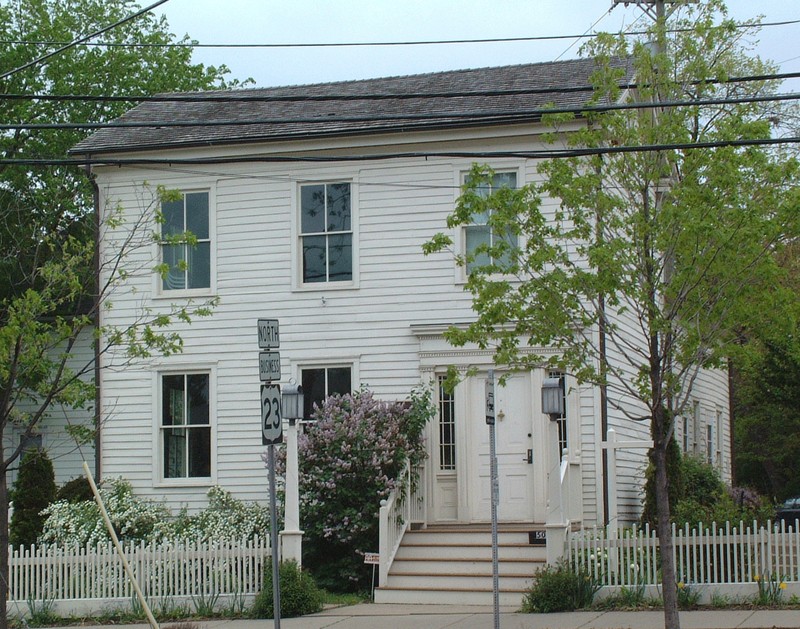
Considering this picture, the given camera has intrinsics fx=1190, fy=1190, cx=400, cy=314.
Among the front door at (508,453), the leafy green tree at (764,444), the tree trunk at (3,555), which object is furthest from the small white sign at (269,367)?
the leafy green tree at (764,444)

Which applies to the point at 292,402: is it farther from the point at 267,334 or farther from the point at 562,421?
the point at 562,421

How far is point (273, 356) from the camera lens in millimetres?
12445

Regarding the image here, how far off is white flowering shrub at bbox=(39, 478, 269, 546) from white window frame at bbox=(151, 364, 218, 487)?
1.41ft

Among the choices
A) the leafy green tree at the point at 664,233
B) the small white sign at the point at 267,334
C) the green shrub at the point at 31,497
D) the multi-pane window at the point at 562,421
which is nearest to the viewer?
the leafy green tree at the point at 664,233

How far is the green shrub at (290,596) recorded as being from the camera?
51.3 ft

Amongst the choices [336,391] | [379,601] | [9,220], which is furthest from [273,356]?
[9,220]

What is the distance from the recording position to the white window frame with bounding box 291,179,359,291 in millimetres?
19812

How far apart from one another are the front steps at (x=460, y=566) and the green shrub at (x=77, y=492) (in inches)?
238

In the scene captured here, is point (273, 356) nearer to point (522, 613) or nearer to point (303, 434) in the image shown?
point (522, 613)

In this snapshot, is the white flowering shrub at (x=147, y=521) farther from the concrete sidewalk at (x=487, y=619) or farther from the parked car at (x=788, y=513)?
the parked car at (x=788, y=513)

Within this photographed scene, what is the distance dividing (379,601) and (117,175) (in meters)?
9.18

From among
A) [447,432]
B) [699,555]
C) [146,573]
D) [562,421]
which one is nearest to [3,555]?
[146,573]

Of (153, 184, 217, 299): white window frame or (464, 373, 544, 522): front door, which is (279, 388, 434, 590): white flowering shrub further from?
(153, 184, 217, 299): white window frame

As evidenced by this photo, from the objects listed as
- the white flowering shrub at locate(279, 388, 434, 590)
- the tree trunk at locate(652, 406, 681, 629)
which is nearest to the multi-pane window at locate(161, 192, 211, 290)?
the white flowering shrub at locate(279, 388, 434, 590)
